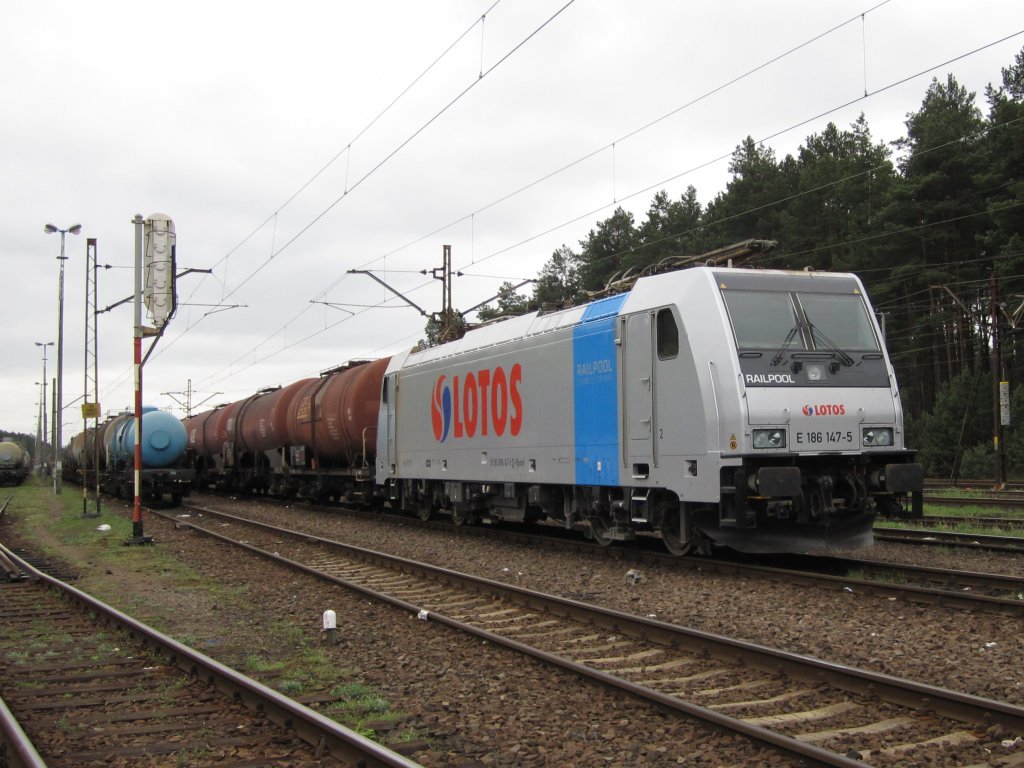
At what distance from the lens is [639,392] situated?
37.7 feet

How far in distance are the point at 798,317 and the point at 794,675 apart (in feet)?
18.2

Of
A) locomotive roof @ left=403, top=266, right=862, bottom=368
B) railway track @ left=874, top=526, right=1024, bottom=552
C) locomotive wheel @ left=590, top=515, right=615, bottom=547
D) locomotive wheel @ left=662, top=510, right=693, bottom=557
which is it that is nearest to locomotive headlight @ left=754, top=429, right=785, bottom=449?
locomotive roof @ left=403, top=266, right=862, bottom=368

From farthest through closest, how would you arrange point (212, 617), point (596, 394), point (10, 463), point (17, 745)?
point (10, 463), point (596, 394), point (212, 617), point (17, 745)

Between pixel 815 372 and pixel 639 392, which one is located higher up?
pixel 815 372

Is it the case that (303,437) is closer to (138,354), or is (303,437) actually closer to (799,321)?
(138,354)

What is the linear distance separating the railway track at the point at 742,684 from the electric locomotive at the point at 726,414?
8.28ft

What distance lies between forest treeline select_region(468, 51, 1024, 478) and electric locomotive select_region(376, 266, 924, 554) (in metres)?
19.7

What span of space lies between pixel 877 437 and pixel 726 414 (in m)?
1.98

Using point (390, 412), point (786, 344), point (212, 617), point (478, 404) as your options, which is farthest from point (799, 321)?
point (390, 412)

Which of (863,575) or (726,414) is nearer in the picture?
(726,414)

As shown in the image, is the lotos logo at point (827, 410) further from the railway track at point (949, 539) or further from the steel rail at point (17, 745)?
the steel rail at point (17, 745)

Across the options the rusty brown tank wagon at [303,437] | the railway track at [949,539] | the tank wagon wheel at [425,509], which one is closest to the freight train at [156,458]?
the rusty brown tank wagon at [303,437]

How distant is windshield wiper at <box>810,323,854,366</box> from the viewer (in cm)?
1088

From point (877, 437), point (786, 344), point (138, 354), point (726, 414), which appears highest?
point (138, 354)
